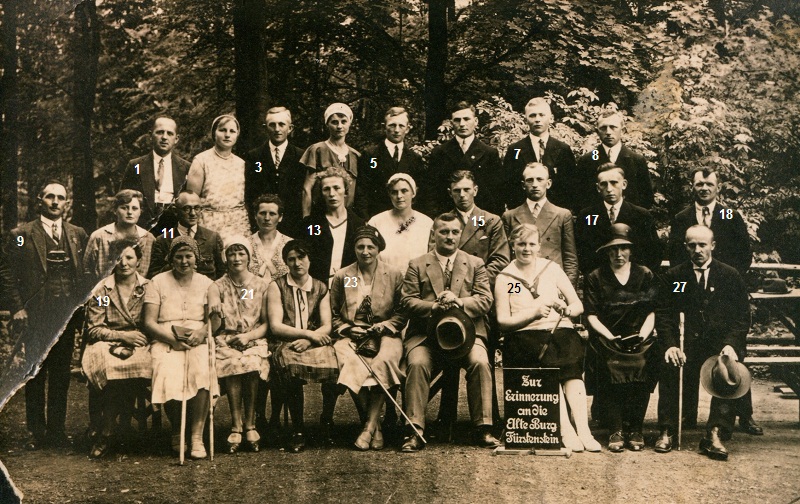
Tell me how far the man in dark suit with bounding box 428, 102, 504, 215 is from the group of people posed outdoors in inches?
0.5

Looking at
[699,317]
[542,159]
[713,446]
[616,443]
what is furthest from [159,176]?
[713,446]

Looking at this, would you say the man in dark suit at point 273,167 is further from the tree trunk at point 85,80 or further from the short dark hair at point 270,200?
the tree trunk at point 85,80

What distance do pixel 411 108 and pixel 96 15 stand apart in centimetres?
215

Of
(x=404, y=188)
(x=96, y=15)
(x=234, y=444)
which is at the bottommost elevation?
(x=234, y=444)

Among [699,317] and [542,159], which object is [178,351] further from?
[699,317]

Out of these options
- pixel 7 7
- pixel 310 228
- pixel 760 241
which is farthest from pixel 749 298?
pixel 7 7

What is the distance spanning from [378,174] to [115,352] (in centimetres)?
192

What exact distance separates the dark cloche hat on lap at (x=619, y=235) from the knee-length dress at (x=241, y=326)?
2099 mm

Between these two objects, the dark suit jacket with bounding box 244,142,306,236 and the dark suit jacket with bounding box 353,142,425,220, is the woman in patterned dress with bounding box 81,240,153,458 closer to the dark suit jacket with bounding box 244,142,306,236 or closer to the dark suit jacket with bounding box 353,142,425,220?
the dark suit jacket with bounding box 244,142,306,236

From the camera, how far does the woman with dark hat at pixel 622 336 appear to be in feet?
15.4

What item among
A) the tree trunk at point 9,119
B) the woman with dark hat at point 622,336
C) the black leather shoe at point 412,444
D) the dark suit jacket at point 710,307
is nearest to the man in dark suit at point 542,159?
the woman with dark hat at point 622,336

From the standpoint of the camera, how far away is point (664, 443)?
4.65 m

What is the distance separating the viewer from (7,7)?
5.31 metres

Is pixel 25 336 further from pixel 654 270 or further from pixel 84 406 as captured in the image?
pixel 654 270
